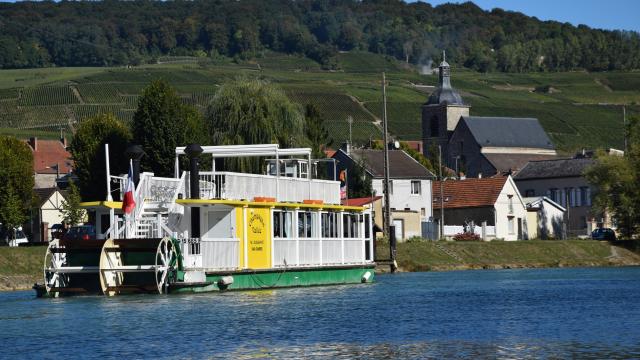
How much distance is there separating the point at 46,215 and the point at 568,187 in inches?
1775

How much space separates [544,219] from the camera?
10438cm

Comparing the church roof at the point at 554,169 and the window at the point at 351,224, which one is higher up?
the church roof at the point at 554,169

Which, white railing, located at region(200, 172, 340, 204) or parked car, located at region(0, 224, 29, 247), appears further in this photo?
parked car, located at region(0, 224, 29, 247)

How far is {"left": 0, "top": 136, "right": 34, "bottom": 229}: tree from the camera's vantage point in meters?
78.2

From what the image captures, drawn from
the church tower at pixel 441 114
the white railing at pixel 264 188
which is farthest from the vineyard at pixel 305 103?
the white railing at pixel 264 188

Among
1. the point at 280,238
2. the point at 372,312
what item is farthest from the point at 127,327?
the point at 280,238

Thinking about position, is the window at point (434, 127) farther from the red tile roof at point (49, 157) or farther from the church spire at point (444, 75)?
the red tile roof at point (49, 157)

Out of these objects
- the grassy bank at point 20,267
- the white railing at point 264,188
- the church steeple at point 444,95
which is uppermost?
the church steeple at point 444,95

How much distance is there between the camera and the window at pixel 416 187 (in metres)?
100

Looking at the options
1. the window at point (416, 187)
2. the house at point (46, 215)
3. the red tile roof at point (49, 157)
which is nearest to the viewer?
the house at point (46, 215)

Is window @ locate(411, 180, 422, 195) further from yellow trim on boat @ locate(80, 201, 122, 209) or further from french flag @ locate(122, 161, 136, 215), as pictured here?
french flag @ locate(122, 161, 136, 215)

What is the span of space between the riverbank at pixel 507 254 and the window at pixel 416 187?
15.8 metres

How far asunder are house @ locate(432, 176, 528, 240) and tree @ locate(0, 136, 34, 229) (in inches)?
1224

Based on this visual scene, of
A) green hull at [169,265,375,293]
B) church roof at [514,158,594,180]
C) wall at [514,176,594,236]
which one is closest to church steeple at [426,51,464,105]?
church roof at [514,158,594,180]
